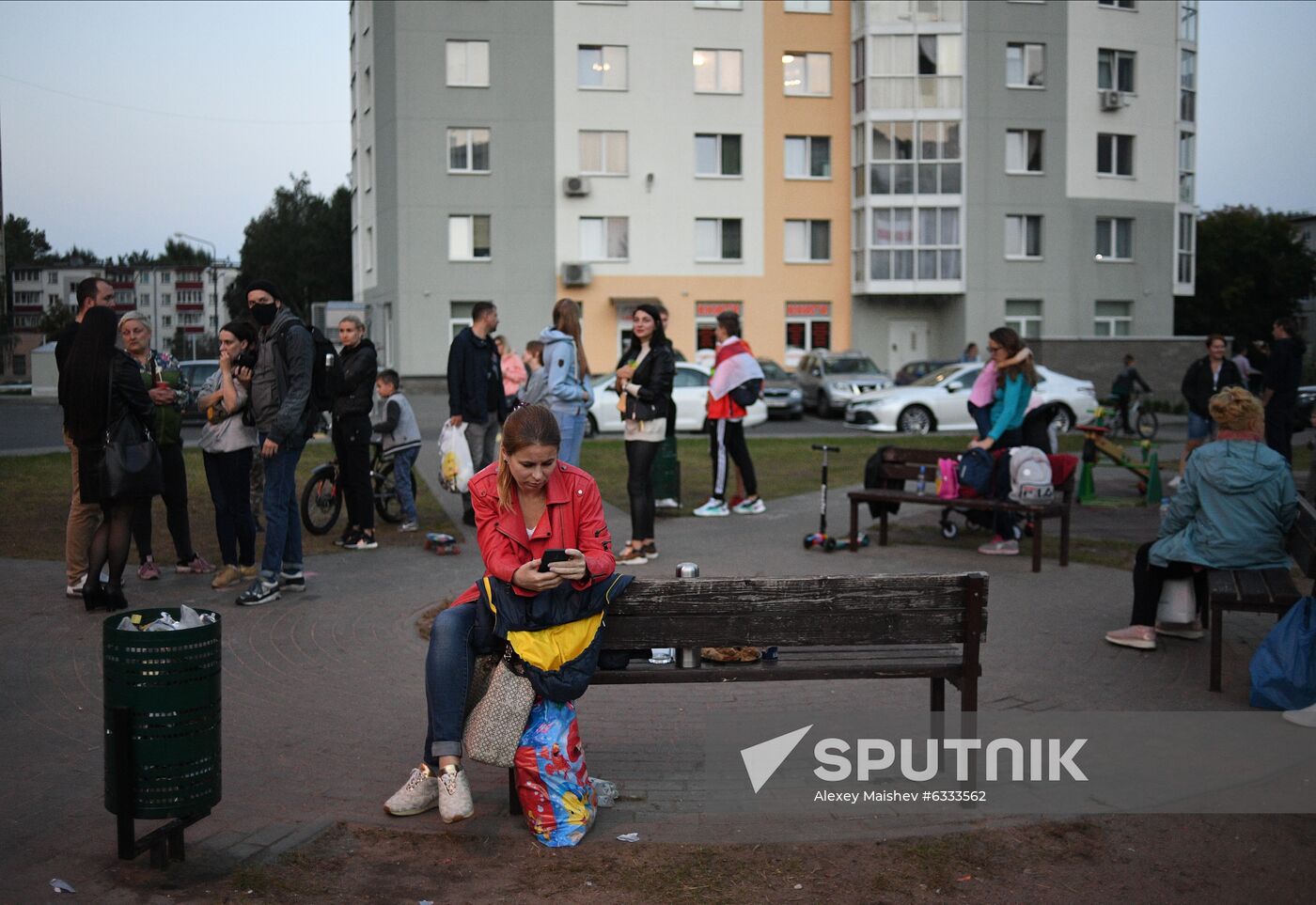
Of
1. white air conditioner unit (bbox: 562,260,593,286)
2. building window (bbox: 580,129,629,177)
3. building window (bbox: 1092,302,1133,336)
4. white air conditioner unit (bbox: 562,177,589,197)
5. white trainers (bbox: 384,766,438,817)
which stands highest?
building window (bbox: 580,129,629,177)

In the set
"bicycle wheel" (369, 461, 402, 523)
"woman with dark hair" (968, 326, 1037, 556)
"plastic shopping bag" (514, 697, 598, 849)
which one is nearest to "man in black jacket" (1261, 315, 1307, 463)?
"woman with dark hair" (968, 326, 1037, 556)

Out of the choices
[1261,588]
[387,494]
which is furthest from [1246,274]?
[1261,588]

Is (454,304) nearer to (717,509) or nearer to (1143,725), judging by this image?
(717,509)

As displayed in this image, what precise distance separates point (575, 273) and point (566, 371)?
33.2 m

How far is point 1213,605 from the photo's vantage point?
666 cm

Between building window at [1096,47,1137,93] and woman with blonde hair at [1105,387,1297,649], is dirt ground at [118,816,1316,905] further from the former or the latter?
building window at [1096,47,1137,93]

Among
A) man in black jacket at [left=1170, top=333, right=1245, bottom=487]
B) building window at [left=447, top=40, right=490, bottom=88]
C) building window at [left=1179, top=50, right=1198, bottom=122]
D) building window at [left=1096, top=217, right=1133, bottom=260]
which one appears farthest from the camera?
building window at [left=1179, top=50, right=1198, bottom=122]

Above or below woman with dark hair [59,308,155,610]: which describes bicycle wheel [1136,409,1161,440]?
below

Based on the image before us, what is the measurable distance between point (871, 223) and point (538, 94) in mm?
12326

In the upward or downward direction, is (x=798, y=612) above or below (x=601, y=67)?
below

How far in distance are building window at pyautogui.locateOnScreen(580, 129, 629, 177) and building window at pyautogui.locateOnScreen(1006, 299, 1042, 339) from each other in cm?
1458

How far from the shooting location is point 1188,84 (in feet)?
163

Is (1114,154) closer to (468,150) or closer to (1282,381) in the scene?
(468,150)

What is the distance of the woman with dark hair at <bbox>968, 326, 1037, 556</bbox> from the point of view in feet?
34.9
